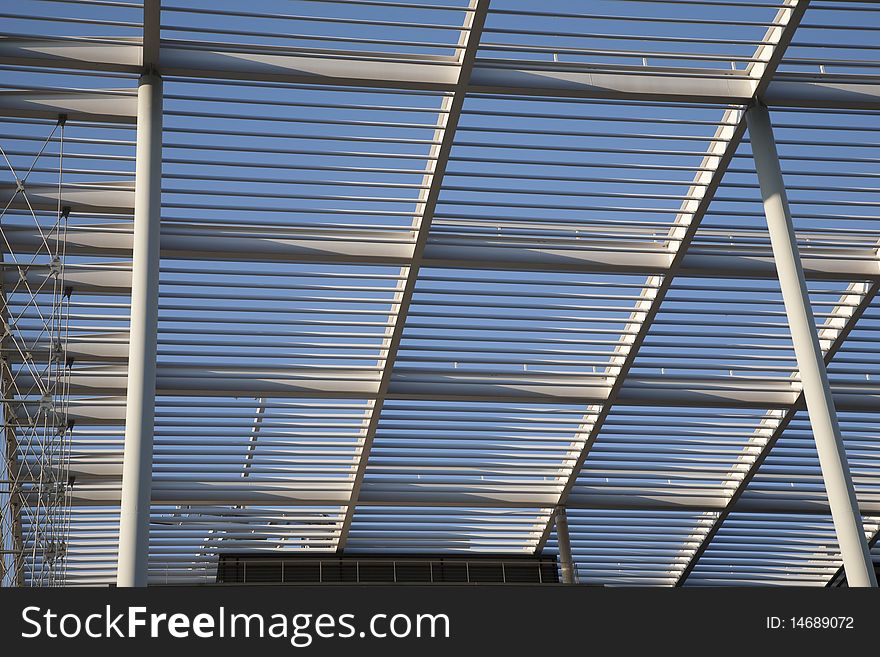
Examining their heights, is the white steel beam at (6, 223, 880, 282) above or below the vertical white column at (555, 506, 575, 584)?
above

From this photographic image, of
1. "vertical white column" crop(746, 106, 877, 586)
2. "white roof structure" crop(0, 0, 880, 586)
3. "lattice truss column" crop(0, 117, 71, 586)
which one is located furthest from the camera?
"lattice truss column" crop(0, 117, 71, 586)

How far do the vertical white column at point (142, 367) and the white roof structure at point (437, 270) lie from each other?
6.04ft

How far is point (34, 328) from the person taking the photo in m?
21.2

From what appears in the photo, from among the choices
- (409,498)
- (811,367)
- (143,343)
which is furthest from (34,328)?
(811,367)

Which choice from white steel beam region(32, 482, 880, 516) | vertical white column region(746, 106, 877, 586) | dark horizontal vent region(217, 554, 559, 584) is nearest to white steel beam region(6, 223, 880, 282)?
vertical white column region(746, 106, 877, 586)

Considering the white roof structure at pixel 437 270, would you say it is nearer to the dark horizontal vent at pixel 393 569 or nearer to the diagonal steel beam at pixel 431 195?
the diagonal steel beam at pixel 431 195

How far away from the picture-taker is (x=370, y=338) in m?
22.2

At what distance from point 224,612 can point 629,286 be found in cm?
1511

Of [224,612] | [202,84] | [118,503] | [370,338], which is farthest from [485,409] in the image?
[224,612]

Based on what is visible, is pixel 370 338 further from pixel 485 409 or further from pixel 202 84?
pixel 202 84

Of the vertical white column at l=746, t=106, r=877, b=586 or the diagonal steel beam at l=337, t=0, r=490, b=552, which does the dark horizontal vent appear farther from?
the vertical white column at l=746, t=106, r=877, b=586

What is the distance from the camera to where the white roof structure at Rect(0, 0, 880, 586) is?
16.2 m

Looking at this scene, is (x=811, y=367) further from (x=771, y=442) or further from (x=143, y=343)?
(x=771, y=442)

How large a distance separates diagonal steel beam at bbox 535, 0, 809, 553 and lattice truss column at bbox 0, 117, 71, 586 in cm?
984
